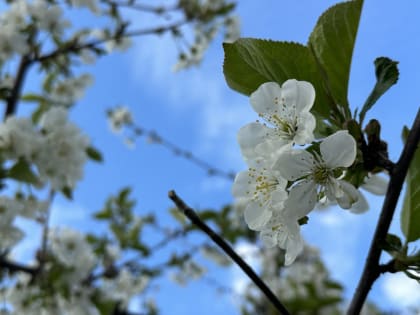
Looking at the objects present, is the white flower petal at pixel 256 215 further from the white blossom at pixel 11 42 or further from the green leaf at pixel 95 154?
the white blossom at pixel 11 42

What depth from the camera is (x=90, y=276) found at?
279cm

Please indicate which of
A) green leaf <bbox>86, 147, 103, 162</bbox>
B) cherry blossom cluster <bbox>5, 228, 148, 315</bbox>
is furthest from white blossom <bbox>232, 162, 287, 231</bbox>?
cherry blossom cluster <bbox>5, 228, 148, 315</bbox>

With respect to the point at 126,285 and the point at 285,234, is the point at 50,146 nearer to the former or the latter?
the point at 285,234

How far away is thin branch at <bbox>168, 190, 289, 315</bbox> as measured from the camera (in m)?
0.47

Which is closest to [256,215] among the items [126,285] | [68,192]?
[68,192]

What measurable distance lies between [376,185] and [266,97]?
0.83 feet

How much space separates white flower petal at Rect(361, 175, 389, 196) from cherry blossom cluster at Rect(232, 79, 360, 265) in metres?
0.15

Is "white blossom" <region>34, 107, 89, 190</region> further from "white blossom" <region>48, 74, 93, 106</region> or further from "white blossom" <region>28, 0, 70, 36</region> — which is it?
Answer: "white blossom" <region>48, 74, 93, 106</region>

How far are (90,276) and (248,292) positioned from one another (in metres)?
1.81

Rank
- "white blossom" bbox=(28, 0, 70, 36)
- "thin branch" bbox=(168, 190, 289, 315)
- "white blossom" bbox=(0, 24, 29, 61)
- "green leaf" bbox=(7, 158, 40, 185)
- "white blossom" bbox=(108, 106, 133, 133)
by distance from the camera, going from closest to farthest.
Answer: "thin branch" bbox=(168, 190, 289, 315)
"green leaf" bbox=(7, 158, 40, 185)
"white blossom" bbox=(0, 24, 29, 61)
"white blossom" bbox=(28, 0, 70, 36)
"white blossom" bbox=(108, 106, 133, 133)

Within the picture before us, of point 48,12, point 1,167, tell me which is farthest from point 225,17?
point 1,167

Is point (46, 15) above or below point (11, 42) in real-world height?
above

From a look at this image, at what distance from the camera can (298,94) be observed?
620 mm

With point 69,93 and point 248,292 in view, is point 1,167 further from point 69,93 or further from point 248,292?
point 248,292
